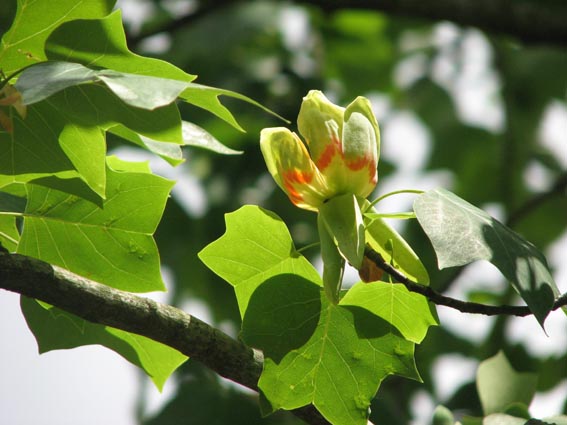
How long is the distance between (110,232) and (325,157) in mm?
361

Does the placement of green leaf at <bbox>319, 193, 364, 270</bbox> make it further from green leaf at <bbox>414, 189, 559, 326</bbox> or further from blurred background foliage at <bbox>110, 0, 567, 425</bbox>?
blurred background foliage at <bbox>110, 0, 567, 425</bbox>

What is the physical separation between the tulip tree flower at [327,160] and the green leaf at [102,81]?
29 cm

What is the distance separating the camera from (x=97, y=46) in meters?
1.21

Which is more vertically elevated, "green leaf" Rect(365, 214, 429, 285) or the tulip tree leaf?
the tulip tree leaf

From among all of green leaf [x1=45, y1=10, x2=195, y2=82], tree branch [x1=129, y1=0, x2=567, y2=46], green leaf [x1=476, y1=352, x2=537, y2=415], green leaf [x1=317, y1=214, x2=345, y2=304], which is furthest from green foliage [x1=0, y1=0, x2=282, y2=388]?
tree branch [x1=129, y1=0, x2=567, y2=46]

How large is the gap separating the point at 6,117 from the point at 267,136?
382 millimetres

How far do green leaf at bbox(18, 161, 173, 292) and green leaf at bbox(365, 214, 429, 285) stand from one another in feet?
1.06

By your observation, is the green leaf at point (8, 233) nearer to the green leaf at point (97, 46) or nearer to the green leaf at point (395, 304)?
the green leaf at point (97, 46)

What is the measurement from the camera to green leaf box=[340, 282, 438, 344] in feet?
4.41

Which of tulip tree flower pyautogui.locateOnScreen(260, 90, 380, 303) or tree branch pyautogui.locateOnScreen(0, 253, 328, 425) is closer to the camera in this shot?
tree branch pyautogui.locateOnScreen(0, 253, 328, 425)

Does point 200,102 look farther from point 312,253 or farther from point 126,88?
point 312,253

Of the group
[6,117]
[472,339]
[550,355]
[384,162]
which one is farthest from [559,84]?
[6,117]

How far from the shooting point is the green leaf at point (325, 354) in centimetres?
134

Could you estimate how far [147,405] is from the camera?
4.15m
